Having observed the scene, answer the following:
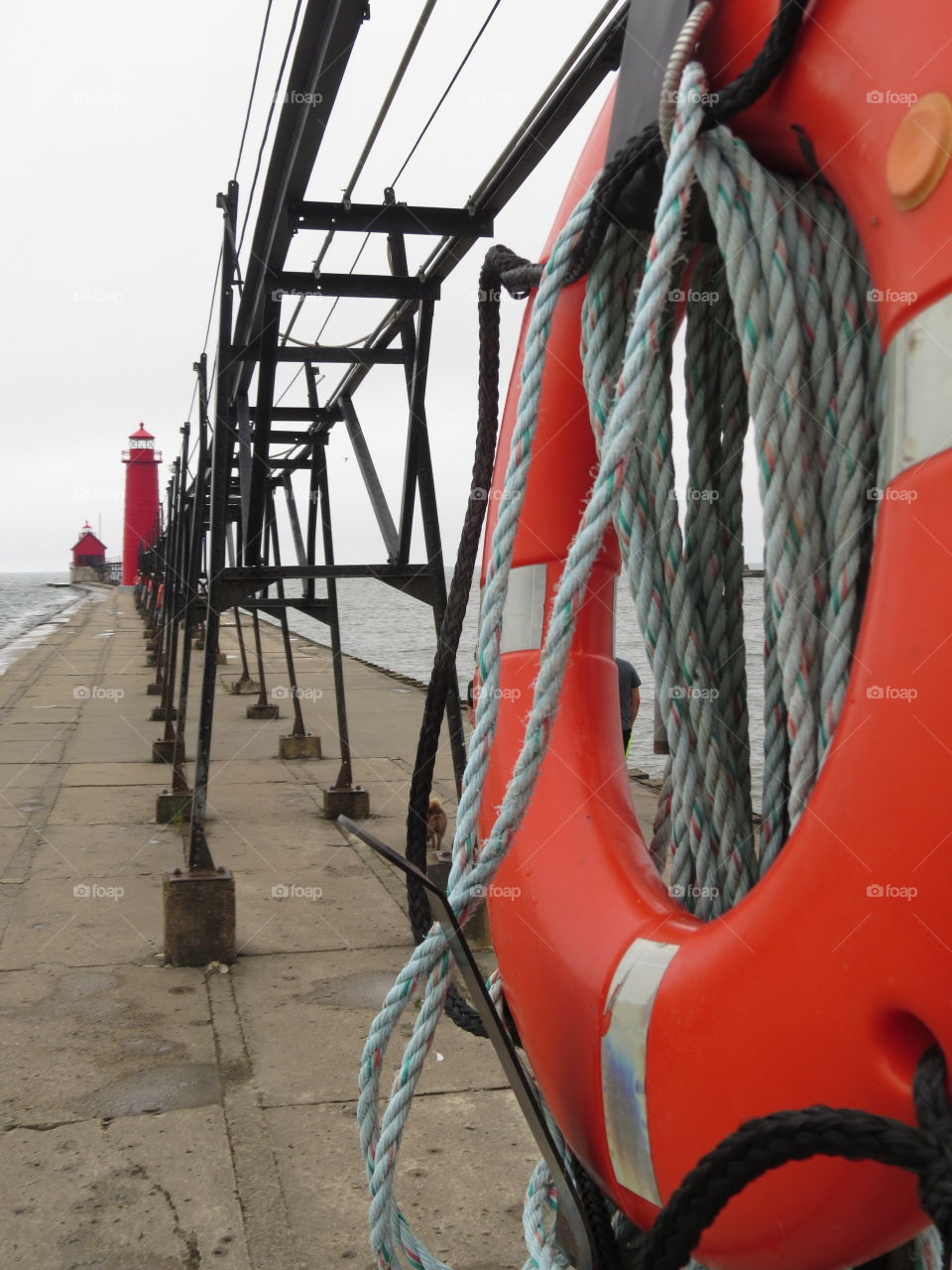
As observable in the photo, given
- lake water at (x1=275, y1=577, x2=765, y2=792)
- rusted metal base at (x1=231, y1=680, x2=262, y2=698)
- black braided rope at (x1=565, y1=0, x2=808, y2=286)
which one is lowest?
lake water at (x1=275, y1=577, x2=765, y2=792)

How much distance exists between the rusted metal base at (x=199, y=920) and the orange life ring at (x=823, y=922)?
296cm

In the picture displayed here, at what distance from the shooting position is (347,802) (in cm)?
642

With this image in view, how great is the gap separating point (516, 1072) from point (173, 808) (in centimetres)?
551

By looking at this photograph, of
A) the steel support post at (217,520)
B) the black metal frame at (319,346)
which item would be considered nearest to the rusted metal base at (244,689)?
the black metal frame at (319,346)

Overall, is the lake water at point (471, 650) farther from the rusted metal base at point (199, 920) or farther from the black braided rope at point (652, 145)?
the rusted metal base at point (199, 920)

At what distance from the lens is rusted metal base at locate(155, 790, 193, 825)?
6.44 m

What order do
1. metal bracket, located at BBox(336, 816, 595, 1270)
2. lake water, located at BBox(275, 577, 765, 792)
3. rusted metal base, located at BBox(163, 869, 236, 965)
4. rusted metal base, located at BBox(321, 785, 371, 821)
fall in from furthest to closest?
lake water, located at BBox(275, 577, 765, 792)
rusted metal base, located at BBox(321, 785, 371, 821)
rusted metal base, located at BBox(163, 869, 236, 965)
metal bracket, located at BBox(336, 816, 595, 1270)

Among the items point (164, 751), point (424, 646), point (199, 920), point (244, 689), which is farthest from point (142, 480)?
point (199, 920)

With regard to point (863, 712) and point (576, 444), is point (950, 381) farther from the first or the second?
point (576, 444)

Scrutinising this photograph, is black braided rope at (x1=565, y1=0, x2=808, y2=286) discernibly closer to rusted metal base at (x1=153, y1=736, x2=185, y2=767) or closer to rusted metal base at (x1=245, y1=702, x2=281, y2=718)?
rusted metal base at (x1=153, y1=736, x2=185, y2=767)

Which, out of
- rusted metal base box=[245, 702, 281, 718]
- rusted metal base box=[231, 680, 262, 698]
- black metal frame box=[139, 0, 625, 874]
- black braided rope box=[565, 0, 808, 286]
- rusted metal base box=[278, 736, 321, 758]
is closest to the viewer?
black braided rope box=[565, 0, 808, 286]

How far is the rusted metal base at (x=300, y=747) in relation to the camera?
8672 mm

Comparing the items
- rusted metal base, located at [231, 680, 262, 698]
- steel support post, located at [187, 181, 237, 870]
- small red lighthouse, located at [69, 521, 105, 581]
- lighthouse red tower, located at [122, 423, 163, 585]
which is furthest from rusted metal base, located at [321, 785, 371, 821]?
small red lighthouse, located at [69, 521, 105, 581]

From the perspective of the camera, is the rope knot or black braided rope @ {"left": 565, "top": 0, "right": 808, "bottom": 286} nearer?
the rope knot
